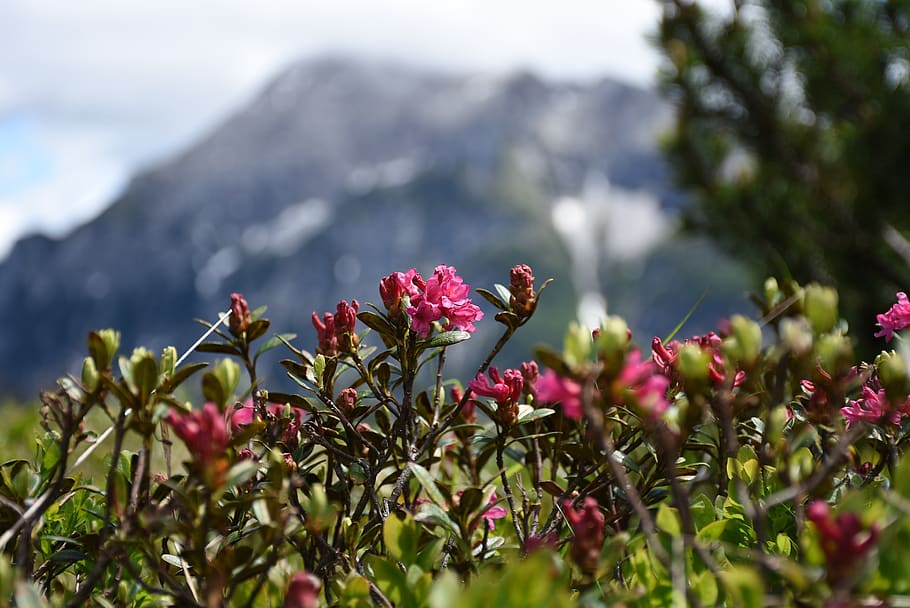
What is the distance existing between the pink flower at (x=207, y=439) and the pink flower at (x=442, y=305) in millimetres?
601

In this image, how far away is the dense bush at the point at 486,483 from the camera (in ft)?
3.38

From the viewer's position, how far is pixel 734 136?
8.78m

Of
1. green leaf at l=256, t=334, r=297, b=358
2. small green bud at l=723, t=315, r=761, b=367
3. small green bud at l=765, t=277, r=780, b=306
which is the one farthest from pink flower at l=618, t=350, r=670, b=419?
small green bud at l=765, t=277, r=780, b=306

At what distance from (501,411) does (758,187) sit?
750cm

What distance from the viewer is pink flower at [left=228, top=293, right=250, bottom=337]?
1.76m

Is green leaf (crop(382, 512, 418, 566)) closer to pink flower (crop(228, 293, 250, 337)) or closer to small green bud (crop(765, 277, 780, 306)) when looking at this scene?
pink flower (crop(228, 293, 250, 337))

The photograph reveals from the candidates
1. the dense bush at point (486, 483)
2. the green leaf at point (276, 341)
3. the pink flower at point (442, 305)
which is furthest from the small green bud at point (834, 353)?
the green leaf at point (276, 341)

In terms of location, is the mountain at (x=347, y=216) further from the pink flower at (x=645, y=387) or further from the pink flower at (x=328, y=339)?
the pink flower at (x=645, y=387)

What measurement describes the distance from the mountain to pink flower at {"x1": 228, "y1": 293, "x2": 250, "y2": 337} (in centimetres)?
15390

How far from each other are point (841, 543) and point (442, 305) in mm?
907

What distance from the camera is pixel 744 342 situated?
1.10 meters

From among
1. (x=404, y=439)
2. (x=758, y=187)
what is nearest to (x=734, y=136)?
(x=758, y=187)

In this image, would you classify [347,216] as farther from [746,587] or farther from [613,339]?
[746,587]

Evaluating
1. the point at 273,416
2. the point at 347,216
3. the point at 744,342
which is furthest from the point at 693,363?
the point at 347,216
